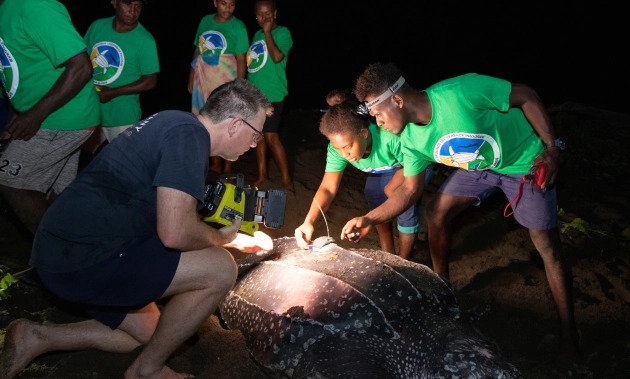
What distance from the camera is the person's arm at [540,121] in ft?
7.07

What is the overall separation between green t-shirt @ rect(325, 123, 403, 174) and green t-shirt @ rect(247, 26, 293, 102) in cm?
128

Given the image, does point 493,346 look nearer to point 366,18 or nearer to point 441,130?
point 441,130

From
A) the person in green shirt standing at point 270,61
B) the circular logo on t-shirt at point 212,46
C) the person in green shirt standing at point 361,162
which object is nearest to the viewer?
the person in green shirt standing at point 361,162

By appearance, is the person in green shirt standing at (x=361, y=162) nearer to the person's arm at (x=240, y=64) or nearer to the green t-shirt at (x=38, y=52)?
the person's arm at (x=240, y=64)

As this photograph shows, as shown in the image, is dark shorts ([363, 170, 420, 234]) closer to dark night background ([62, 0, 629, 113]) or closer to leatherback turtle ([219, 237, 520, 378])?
leatherback turtle ([219, 237, 520, 378])

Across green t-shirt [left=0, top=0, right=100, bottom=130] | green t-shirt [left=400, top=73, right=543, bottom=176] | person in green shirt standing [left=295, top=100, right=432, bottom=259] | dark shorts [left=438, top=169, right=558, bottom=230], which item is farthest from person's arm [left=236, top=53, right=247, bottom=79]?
dark shorts [left=438, top=169, right=558, bottom=230]

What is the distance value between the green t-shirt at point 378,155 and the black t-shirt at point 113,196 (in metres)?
1.28

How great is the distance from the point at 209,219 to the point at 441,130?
1132 millimetres

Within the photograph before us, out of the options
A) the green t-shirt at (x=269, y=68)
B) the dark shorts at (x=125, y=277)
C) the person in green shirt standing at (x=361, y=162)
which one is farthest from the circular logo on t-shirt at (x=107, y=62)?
the dark shorts at (x=125, y=277)

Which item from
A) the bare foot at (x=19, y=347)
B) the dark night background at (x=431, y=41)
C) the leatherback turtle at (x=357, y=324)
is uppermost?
the bare foot at (x=19, y=347)

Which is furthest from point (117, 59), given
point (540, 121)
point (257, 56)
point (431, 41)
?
point (431, 41)

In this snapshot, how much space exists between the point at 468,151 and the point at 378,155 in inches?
23.5

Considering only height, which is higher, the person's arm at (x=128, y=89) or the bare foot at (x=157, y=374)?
the person's arm at (x=128, y=89)

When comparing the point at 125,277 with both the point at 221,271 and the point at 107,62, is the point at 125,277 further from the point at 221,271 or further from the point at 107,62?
the point at 107,62
